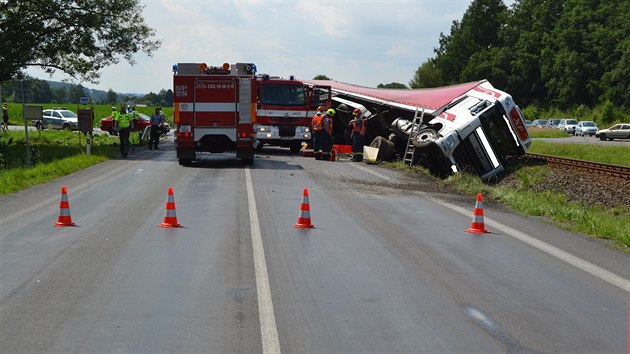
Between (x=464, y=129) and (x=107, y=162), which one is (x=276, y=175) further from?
(x=107, y=162)

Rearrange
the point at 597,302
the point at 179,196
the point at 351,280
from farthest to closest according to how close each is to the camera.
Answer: the point at 179,196
the point at 351,280
the point at 597,302

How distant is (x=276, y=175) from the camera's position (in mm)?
21250

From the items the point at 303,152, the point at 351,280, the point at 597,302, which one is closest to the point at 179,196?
the point at 351,280

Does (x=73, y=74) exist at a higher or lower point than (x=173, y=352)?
higher

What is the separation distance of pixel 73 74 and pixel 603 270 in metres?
29.1

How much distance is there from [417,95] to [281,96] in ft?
17.0

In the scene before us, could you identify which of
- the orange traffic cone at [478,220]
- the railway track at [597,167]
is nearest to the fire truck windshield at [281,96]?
the railway track at [597,167]

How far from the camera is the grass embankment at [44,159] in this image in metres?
19.4

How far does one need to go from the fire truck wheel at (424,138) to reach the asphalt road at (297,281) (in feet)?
22.2

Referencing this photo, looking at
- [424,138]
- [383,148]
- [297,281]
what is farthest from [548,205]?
[383,148]

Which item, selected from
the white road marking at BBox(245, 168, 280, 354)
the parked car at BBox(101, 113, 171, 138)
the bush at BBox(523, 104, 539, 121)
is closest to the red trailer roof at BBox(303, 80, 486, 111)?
the parked car at BBox(101, 113, 171, 138)

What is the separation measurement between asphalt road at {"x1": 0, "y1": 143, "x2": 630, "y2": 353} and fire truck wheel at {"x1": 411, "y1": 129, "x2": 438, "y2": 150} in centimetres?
677

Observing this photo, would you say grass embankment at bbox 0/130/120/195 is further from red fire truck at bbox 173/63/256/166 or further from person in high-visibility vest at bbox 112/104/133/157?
red fire truck at bbox 173/63/256/166

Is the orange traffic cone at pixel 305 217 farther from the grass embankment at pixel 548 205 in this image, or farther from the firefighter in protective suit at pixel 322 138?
the firefighter in protective suit at pixel 322 138
